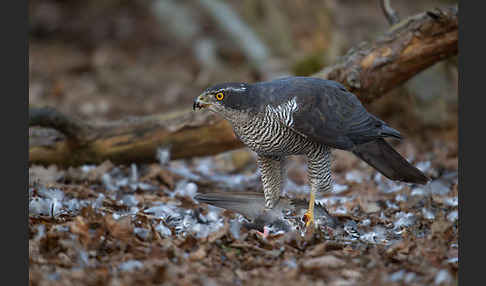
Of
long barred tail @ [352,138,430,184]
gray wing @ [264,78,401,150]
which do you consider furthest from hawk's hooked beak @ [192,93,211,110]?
long barred tail @ [352,138,430,184]

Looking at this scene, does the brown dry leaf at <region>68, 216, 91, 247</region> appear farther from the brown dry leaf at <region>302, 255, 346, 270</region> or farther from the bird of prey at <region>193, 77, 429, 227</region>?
the brown dry leaf at <region>302, 255, 346, 270</region>

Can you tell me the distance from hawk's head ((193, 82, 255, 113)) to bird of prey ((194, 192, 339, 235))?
3.46ft

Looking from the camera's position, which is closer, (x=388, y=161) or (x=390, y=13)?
(x=388, y=161)

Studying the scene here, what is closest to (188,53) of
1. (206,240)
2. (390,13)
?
(390,13)

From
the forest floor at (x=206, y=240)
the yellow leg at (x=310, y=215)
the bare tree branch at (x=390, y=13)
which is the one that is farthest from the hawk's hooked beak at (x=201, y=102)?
Answer: the bare tree branch at (x=390, y=13)

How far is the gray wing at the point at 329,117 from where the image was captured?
428 cm

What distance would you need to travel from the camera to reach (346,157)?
7.57 m

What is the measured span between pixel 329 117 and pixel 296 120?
356 mm

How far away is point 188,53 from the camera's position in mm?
13531

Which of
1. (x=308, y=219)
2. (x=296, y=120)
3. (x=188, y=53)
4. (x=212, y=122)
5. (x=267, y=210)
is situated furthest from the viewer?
(x=188, y=53)

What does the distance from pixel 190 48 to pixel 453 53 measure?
8334 mm

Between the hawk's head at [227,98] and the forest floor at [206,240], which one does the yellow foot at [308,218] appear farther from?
the hawk's head at [227,98]

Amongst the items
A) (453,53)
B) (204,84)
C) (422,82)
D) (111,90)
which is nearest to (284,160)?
(453,53)

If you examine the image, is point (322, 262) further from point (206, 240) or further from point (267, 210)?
point (267, 210)
